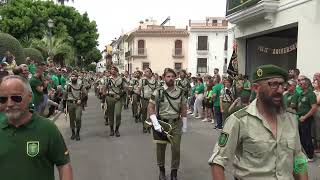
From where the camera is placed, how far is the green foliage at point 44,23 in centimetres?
4528

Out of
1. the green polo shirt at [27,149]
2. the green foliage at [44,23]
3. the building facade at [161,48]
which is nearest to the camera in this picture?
the green polo shirt at [27,149]

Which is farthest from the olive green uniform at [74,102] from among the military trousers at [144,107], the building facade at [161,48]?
the building facade at [161,48]

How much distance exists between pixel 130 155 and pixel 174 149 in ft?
9.09

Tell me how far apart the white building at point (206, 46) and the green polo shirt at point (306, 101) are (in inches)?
2142

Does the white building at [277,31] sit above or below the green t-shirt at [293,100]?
above

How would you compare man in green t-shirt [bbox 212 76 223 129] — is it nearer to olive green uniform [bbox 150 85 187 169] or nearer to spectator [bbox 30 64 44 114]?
spectator [bbox 30 64 44 114]

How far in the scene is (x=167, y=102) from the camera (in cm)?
835

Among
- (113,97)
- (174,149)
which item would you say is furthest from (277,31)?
(174,149)

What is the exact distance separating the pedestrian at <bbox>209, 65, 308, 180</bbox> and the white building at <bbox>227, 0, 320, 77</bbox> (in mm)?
12061

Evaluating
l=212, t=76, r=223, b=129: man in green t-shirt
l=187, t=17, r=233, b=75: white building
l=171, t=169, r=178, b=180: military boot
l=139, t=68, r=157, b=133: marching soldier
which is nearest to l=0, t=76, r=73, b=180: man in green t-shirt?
l=171, t=169, r=178, b=180: military boot

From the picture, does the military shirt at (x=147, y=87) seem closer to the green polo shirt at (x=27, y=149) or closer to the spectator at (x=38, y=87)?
the spectator at (x=38, y=87)

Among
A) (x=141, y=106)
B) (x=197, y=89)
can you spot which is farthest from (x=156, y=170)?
(x=197, y=89)

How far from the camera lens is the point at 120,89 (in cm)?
1437

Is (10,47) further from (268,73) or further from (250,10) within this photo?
(268,73)
